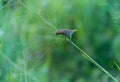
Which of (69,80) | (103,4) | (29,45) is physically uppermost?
(103,4)

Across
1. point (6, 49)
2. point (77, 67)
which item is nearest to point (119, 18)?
point (77, 67)

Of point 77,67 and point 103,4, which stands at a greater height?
point 103,4

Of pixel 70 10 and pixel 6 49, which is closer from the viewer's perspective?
pixel 6 49

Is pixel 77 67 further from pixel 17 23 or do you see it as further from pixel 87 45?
pixel 17 23

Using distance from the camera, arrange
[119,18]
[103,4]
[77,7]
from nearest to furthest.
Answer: [119,18]
[103,4]
[77,7]

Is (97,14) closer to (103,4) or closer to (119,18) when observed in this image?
(103,4)

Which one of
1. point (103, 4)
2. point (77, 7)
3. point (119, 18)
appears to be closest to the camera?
point (119, 18)
